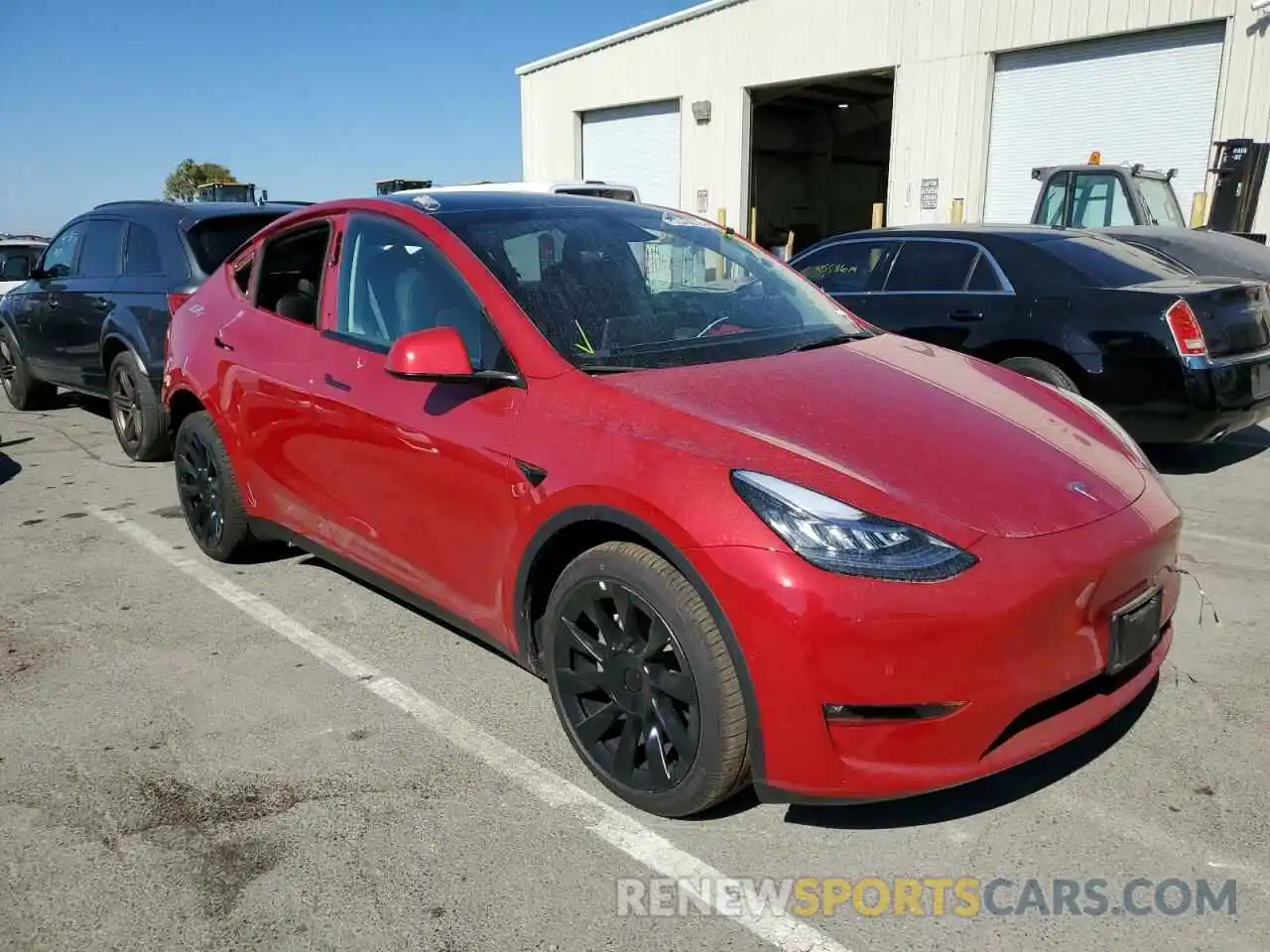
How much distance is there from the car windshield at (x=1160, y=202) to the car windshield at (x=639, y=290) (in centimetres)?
844

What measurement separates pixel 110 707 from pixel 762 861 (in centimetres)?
228

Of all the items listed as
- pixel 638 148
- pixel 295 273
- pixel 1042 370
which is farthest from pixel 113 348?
pixel 638 148

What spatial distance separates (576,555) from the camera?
2824 millimetres

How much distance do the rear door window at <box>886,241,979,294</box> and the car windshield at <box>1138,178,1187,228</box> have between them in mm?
4918

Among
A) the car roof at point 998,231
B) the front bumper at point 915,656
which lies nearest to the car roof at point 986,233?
the car roof at point 998,231

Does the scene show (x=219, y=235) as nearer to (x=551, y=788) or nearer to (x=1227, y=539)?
(x=551, y=788)

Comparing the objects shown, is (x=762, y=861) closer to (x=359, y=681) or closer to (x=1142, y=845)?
(x=1142, y=845)

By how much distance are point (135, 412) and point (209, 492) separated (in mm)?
2722

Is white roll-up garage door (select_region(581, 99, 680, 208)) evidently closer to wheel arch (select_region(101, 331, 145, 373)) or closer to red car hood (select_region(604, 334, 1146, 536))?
wheel arch (select_region(101, 331, 145, 373))

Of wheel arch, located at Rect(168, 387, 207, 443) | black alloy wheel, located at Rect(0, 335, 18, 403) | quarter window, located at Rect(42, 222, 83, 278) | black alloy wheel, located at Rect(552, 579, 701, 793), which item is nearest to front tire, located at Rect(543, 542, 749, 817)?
black alloy wheel, located at Rect(552, 579, 701, 793)

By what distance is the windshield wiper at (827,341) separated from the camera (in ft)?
10.8

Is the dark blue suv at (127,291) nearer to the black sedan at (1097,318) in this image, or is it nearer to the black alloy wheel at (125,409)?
the black alloy wheel at (125,409)

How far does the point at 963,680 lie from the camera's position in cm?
223

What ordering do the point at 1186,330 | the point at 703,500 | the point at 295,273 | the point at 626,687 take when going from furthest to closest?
the point at 1186,330
the point at 295,273
the point at 626,687
the point at 703,500
